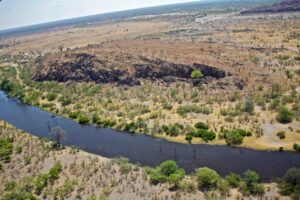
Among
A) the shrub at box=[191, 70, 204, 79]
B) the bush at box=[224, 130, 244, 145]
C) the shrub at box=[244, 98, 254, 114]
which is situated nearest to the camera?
the bush at box=[224, 130, 244, 145]

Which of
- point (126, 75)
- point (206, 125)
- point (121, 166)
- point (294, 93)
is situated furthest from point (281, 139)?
point (126, 75)

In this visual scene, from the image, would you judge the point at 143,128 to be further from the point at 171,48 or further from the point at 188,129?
the point at 171,48

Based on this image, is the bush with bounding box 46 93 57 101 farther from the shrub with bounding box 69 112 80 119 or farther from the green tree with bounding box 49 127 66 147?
the green tree with bounding box 49 127 66 147

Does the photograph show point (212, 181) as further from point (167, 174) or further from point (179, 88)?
point (179, 88)

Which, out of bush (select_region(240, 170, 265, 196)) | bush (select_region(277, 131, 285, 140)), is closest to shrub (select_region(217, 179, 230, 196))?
bush (select_region(240, 170, 265, 196))

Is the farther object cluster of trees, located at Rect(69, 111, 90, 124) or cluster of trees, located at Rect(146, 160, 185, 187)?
cluster of trees, located at Rect(69, 111, 90, 124)

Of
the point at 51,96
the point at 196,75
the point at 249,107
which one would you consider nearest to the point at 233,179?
the point at 249,107

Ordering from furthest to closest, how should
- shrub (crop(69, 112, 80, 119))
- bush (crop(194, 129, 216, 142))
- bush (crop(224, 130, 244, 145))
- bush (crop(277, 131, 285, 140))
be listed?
shrub (crop(69, 112, 80, 119))
bush (crop(194, 129, 216, 142))
bush (crop(224, 130, 244, 145))
bush (crop(277, 131, 285, 140))
